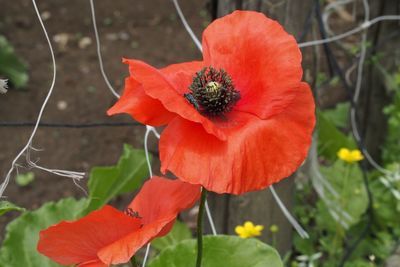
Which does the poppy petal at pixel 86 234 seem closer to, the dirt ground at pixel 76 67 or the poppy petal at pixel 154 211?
the poppy petal at pixel 154 211

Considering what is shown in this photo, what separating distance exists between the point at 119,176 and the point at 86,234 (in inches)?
27.6

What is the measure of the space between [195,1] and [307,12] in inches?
104

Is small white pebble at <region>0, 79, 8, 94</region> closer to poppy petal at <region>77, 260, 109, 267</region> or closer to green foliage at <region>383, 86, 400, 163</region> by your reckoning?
poppy petal at <region>77, 260, 109, 267</region>

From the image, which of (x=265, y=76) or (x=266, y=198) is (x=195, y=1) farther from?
(x=265, y=76)

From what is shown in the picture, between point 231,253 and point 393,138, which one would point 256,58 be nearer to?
point 231,253

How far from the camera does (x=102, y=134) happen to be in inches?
121

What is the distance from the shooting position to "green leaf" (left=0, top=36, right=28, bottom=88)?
3402 millimetres

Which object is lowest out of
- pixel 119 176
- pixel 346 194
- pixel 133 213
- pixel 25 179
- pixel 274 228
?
pixel 25 179

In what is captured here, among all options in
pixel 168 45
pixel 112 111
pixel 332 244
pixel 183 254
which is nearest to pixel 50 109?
pixel 168 45

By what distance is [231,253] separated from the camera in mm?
1044

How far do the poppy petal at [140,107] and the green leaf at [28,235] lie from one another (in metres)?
0.58

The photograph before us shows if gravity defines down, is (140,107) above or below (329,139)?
above

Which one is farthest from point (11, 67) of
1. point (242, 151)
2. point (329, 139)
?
point (242, 151)

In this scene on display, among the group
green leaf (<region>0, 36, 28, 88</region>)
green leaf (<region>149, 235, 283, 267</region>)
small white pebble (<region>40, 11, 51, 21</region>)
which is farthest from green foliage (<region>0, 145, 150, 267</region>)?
small white pebble (<region>40, 11, 51, 21</region>)
